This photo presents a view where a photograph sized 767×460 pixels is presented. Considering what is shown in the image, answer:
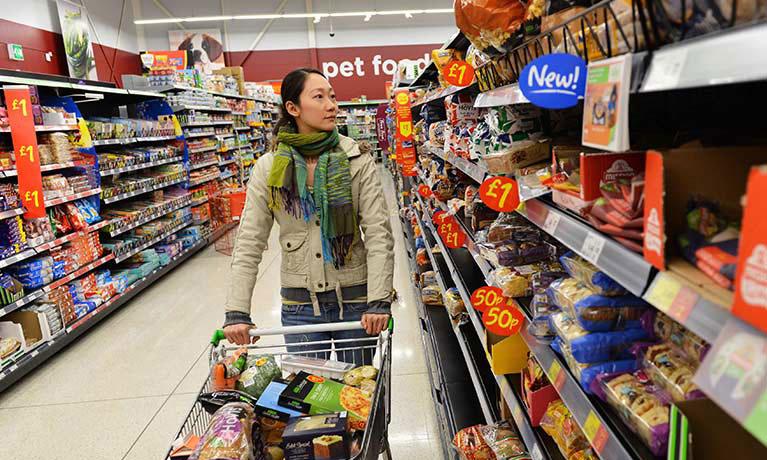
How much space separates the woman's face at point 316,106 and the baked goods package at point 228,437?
3.91 feet

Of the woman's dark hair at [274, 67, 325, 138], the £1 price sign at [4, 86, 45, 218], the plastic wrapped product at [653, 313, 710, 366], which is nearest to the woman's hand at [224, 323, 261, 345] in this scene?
the woman's dark hair at [274, 67, 325, 138]

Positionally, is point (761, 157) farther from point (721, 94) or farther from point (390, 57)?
point (390, 57)

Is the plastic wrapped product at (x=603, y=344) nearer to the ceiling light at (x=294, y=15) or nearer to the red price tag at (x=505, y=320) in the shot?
the red price tag at (x=505, y=320)

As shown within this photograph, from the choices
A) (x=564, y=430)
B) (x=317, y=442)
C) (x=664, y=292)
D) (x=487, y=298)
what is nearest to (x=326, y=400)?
(x=317, y=442)

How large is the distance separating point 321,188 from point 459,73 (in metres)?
0.72

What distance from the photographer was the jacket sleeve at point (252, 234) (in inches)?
83.7

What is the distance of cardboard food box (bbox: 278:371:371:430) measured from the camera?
158 centimetres

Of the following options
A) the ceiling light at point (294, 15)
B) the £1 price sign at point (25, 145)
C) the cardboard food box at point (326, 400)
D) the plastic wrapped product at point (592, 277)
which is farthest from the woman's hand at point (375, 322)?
the ceiling light at point (294, 15)

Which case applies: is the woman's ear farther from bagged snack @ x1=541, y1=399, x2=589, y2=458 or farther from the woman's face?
bagged snack @ x1=541, y1=399, x2=589, y2=458

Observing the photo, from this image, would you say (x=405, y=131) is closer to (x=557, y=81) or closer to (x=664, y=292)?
(x=557, y=81)

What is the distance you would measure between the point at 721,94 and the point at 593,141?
413 mm

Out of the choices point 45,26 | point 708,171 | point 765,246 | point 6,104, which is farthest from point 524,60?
point 45,26

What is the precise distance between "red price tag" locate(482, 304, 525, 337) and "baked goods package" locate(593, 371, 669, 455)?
1.53ft

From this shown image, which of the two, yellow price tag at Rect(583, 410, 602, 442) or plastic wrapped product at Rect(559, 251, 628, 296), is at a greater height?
plastic wrapped product at Rect(559, 251, 628, 296)
